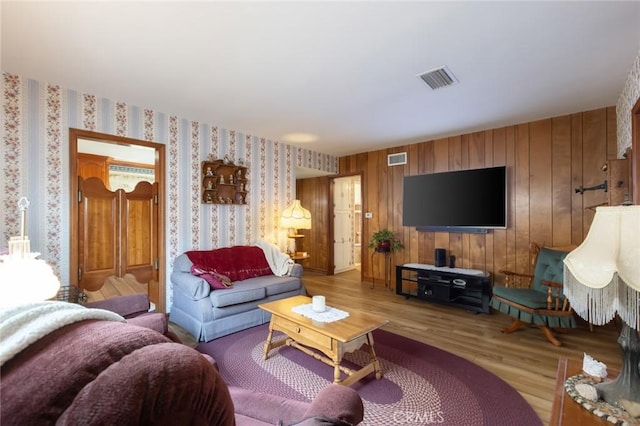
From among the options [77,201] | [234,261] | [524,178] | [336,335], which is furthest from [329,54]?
[524,178]

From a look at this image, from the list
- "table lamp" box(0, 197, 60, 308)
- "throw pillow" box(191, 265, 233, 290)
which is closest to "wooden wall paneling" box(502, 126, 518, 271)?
"throw pillow" box(191, 265, 233, 290)

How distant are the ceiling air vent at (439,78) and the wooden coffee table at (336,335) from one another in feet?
7.00

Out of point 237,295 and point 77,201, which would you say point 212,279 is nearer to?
point 237,295

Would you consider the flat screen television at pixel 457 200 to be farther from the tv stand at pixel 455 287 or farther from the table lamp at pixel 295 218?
the table lamp at pixel 295 218

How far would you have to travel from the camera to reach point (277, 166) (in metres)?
4.83

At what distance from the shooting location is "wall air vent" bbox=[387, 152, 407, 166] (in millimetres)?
4959

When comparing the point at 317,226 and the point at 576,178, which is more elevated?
the point at 576,178

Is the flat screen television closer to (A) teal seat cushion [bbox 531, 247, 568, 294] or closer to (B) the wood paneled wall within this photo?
(B) the wood paneled wall

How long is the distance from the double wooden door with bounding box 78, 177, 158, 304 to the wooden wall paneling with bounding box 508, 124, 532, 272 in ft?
15.4

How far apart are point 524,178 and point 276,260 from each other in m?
3.58

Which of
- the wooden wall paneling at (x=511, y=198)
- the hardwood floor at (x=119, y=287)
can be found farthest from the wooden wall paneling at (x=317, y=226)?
the hardwood floor at (x=119, y=287)

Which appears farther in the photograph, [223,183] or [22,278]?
[223,183]

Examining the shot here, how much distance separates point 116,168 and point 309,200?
12.7ft

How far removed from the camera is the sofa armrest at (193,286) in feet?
9.75
